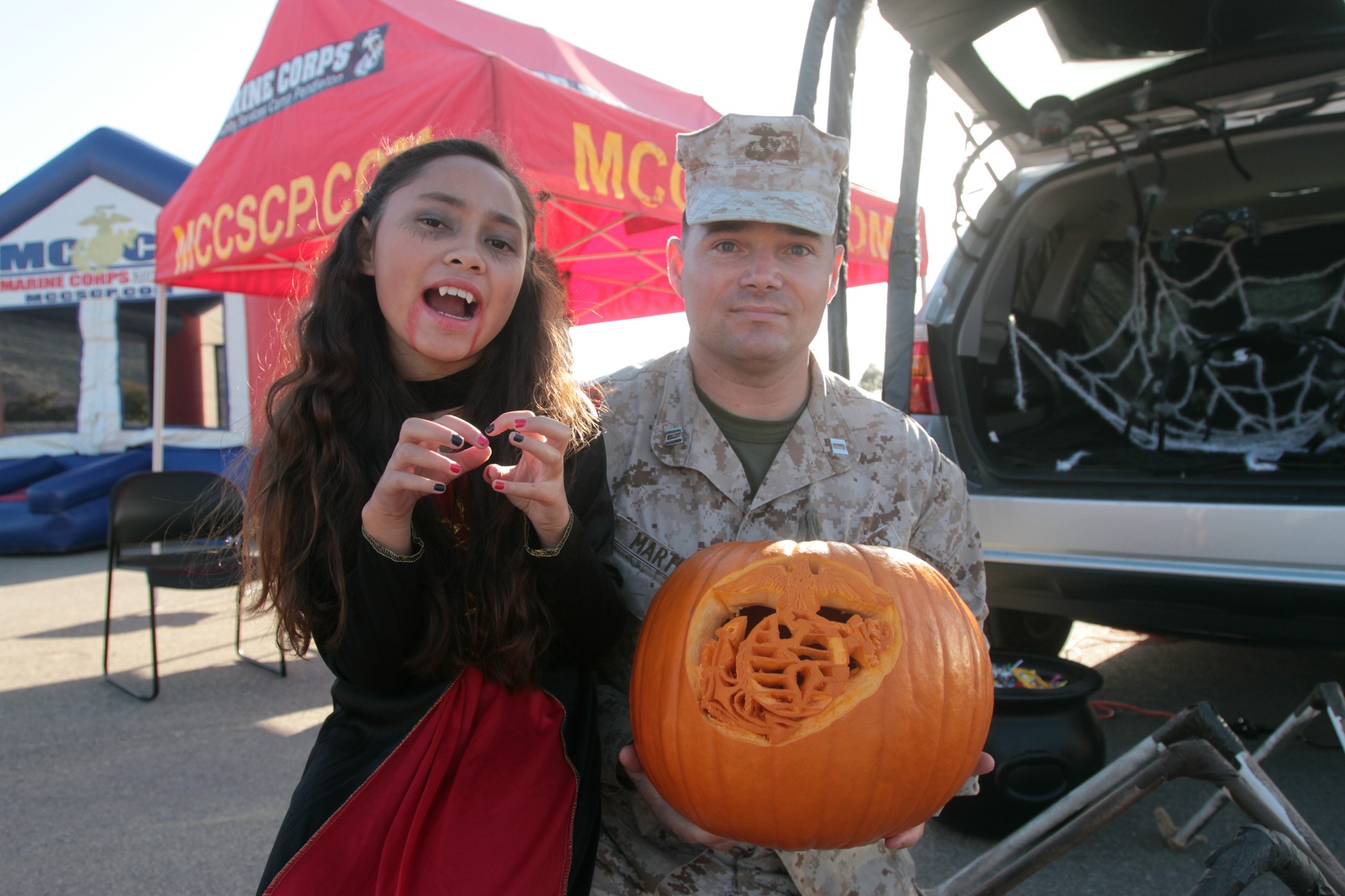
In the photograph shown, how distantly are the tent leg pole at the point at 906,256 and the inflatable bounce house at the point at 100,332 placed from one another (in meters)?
7.87

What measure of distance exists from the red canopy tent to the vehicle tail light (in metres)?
1.21

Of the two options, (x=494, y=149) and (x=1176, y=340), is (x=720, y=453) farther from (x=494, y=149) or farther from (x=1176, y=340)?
(x=1176, y=340)

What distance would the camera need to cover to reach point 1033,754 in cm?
230

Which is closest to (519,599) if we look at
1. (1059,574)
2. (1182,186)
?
(1059,574)

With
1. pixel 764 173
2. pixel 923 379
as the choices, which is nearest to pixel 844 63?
pixel 764 173

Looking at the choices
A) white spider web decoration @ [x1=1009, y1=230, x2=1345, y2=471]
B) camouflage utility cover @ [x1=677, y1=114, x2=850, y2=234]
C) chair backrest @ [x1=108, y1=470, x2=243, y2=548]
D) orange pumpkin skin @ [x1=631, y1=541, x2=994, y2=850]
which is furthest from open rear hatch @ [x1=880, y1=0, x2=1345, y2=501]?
chair backrest @ [x1=108, y1=470, x2=243, y2=548]

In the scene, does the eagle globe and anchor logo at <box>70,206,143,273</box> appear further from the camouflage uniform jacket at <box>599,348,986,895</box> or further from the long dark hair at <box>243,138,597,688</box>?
the camouflage uniform jacket at <box>599,348,986,895</box>

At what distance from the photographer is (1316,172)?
3.27 m

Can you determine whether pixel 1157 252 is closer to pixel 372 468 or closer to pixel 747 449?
pixel 747 449

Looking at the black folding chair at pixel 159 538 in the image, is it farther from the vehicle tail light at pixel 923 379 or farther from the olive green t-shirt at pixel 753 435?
the vehicle tail light at pixel 923 379


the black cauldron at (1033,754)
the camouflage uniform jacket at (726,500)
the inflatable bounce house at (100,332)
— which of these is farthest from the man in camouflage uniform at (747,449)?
the inflatable bounce house at (100,332)

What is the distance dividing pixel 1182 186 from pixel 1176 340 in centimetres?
74

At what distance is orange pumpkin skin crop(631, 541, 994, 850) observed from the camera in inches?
48.1

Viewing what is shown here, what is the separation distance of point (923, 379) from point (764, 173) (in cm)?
152
